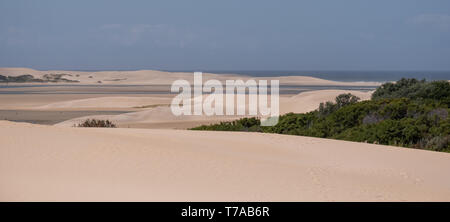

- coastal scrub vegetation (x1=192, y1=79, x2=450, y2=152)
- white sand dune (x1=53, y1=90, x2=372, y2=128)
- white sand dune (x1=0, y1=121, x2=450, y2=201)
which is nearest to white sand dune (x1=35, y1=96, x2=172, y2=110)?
white sand dune (x1=53, y1=90, x2=372, y2=128)

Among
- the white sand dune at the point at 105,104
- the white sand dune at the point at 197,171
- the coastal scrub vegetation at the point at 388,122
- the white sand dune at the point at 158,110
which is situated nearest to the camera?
the white sand dune at the point at 197,171

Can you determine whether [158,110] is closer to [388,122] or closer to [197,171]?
[388,122]

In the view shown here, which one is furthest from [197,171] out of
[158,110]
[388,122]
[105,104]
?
[105,104]

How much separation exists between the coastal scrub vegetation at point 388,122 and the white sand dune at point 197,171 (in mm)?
1962

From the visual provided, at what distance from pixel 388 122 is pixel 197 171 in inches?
268

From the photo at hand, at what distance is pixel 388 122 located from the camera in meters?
13.1

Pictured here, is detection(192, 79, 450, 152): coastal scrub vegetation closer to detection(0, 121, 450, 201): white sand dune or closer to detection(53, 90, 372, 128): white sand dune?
detection(0, 121, 450, 201): white sand dune

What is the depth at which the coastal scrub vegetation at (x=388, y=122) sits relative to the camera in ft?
41.2

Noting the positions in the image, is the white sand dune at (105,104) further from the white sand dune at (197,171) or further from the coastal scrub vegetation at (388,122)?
the white sand dune at (197,171)

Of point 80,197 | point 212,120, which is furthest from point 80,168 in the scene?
point 212,120

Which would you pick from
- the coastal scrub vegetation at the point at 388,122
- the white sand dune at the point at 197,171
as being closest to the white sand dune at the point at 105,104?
the coastal scrub vegetation at the point at 388,122

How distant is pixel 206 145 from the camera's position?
10.4 meters

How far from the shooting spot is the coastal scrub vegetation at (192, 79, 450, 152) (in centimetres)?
1255
